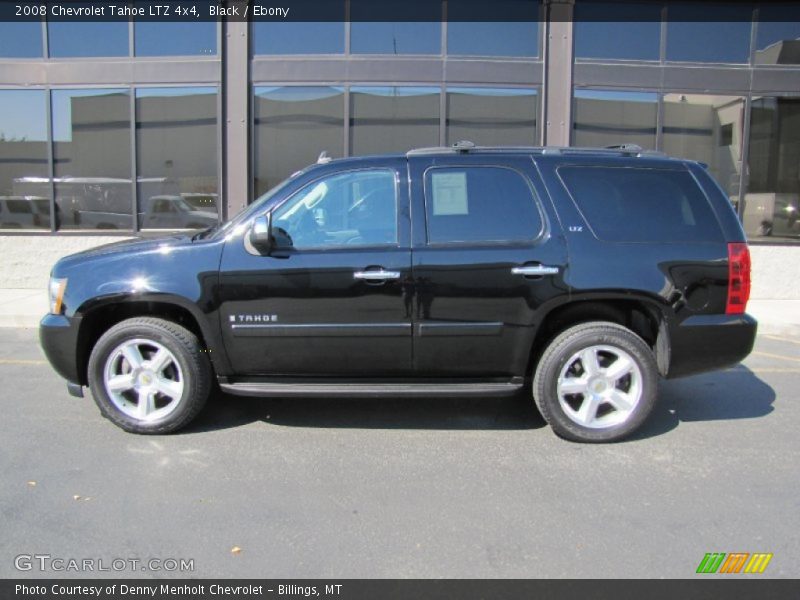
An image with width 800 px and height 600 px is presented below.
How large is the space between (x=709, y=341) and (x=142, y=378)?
12.2ft

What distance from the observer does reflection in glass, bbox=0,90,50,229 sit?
34.2 feet

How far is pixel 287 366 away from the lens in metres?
4.00

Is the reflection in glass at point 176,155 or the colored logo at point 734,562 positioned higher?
the reflection in glass at point 176,155

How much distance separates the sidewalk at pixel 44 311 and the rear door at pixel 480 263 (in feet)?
18.2

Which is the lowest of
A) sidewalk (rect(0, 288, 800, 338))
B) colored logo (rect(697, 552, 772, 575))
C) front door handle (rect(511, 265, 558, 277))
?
colored logo (rect(697, 552, 772, 575))

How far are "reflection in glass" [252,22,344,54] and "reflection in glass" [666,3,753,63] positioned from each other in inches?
222

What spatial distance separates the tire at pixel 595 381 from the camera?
12.9 ft

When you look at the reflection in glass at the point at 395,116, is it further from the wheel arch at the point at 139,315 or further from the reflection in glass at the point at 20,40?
the wheel arch at the point at 139,315

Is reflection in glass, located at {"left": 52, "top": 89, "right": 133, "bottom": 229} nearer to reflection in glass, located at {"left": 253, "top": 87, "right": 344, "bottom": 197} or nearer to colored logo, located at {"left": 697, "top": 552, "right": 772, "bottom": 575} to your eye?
reflection in glass, located at {"left": 253, "top": 87, "right": 344, "bottom": 197}

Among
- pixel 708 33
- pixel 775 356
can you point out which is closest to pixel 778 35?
pixel 708 33

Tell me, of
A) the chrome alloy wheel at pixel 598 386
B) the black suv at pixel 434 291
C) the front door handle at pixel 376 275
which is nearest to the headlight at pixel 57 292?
the black suv at pixel 434 291

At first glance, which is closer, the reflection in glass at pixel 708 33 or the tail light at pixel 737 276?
the tail light at pixel 737 276

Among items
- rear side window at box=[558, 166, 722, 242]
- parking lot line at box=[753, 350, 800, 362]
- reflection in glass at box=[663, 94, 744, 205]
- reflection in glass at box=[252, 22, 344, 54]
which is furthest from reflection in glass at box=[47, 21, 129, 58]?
parking lot line at box=[753, 350, 800, 362]

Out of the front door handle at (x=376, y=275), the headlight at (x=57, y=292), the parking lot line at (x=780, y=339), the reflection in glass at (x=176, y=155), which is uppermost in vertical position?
the reflection in glass at (x=176, y=155)
